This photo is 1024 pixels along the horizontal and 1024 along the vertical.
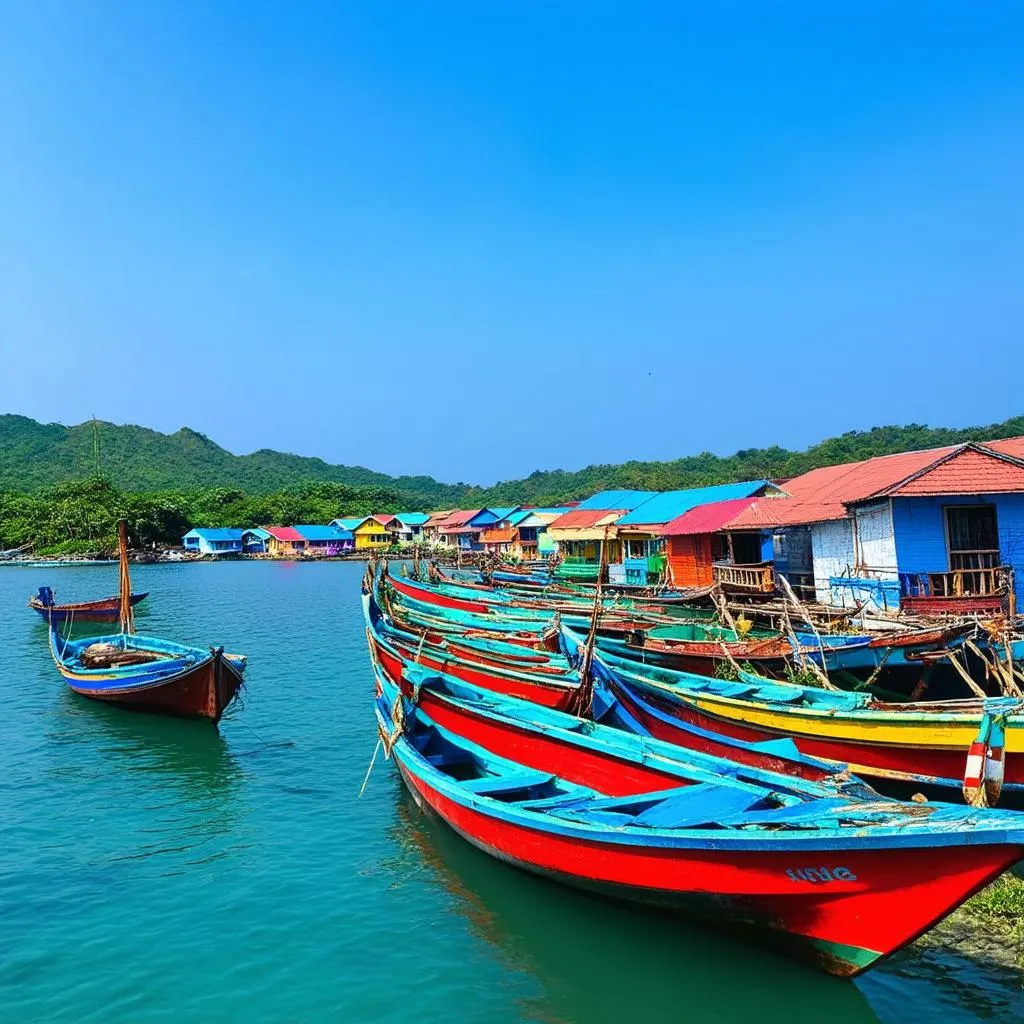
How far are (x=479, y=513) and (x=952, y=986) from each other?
7029 cm

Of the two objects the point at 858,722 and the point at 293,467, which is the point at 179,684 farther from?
the point at 293,467

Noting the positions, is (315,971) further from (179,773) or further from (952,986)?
(179,773)

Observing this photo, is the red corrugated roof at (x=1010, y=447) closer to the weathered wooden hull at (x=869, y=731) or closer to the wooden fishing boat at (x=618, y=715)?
the weathered wooden hull at (x=869, y=731)

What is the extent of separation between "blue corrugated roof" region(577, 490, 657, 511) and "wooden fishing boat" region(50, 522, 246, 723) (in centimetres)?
2842

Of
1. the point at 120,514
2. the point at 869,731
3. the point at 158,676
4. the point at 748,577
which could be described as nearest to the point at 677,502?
the point at 748,577

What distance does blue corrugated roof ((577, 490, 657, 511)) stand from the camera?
4375cm

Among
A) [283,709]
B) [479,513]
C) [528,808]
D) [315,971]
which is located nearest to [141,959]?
[315,971]

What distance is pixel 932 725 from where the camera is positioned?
10.2 m

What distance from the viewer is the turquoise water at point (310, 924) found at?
7.08 metres

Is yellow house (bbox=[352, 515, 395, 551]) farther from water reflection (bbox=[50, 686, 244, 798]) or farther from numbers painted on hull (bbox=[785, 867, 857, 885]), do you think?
numbers painted on hull (bbox=[785, 867, 857, 885])

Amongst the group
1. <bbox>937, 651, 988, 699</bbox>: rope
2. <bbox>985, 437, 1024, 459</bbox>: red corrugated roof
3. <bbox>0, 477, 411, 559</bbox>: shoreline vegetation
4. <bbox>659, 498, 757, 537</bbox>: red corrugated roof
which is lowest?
<bbox>937, 651, 988, 699</bbox>: rope

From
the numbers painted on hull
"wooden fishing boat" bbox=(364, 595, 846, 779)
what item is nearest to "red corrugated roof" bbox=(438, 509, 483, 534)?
"wooden fishing boat" bbox=(364, 595, 846, 779)

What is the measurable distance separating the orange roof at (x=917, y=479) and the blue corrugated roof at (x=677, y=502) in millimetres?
7819

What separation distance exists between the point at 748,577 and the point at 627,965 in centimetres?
1862
